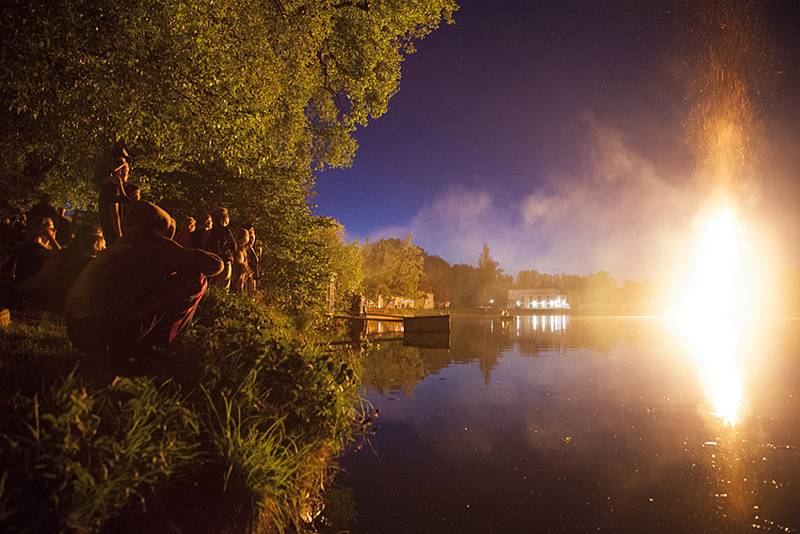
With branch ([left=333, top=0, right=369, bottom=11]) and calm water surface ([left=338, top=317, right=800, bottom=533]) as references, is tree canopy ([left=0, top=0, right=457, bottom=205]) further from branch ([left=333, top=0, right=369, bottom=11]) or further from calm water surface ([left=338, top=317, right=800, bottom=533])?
calm water surface ([left=338, top=317, right=800, bottom=533])

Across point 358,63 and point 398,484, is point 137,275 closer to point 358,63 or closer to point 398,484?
point 398,484

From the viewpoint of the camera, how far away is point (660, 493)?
213 inches

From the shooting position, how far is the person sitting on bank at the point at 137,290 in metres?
4.98

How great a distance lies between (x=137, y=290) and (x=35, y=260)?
5.77 meters

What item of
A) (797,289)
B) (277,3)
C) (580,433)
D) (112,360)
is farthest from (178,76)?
(797,289)

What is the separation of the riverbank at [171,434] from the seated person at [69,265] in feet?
6.52

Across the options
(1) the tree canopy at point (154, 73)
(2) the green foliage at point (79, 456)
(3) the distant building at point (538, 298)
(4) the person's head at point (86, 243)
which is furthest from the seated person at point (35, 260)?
(3) the distant building at point (538, 298)

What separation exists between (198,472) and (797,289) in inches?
6073

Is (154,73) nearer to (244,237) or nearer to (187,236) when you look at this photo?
(187,236)

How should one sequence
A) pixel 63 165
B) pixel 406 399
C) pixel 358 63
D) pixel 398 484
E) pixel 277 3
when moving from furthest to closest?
pixel 358 63, pixel 63 165, pixel 277 3, pixel 406 399, pixel 398 484

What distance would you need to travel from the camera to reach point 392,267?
67812 millimetres

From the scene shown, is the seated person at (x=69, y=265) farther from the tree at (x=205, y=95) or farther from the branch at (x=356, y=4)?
the branch at (x=356, y=4)

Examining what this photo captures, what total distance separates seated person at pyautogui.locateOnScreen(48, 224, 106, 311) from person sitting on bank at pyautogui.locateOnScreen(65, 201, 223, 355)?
3321 mm

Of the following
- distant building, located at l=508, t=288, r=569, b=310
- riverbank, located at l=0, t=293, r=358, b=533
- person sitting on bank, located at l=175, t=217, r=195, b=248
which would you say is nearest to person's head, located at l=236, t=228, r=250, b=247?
person sitting on bank, located at l=175, t=217, r=195, b=248
